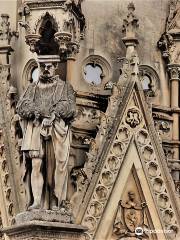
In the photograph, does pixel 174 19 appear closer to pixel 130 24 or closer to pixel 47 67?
pixel 130 24

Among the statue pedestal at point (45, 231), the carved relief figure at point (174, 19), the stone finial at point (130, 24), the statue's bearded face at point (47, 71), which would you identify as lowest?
the statue pedestal at point (45, 231)

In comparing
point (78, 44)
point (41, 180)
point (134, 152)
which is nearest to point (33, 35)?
point (78, 44)

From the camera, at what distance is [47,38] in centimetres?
1698

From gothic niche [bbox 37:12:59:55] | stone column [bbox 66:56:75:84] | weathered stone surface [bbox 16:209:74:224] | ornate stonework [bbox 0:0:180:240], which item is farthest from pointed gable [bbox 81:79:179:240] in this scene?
weathered stone surface [bbox 16:209:74:224]

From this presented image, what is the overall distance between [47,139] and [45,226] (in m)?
1.21

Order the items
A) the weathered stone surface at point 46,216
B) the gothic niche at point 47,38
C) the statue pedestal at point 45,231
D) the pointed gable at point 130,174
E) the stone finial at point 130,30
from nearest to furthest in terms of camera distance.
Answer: the statue pedestal at point 45,231 < the weathered stone surface at point 46,216 < the pointed gable at point 130,174 < the gothic niche at point 47,38 < the stone finial at point 130,30

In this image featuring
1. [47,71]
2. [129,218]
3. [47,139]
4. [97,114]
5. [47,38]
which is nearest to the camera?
[47,139]

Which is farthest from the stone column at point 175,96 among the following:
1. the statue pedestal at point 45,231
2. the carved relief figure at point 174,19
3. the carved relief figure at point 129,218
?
the statue pedestal at point 45,231

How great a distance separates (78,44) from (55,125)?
4114mm

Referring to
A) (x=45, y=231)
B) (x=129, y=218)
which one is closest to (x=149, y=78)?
(x=129, y=218)

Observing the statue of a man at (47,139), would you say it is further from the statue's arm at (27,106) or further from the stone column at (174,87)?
the stone column at (174,87)

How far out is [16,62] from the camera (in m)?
18.2

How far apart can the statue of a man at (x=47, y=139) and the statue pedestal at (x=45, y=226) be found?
22 cm

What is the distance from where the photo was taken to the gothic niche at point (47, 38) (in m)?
16.6
